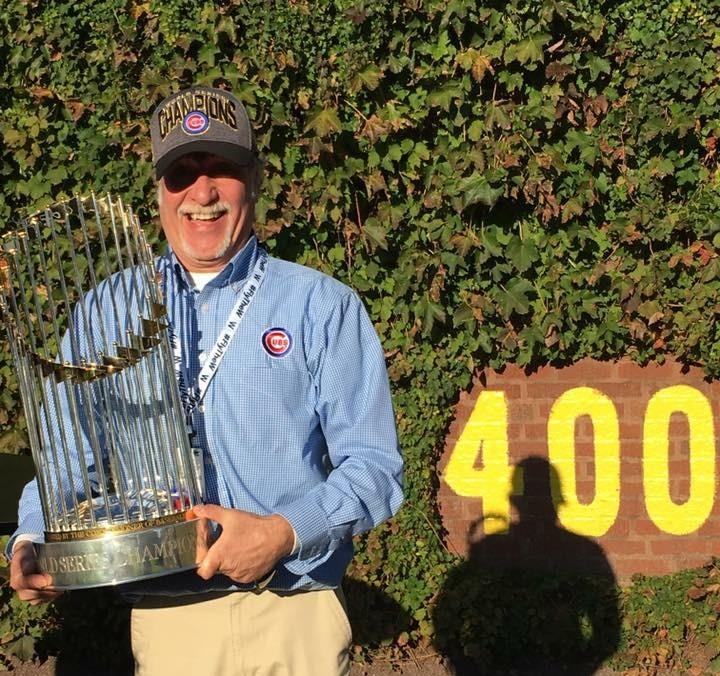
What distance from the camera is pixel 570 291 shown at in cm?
605

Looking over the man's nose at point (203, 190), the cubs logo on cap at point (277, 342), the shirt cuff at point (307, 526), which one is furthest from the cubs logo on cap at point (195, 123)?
the shirt cuff at point (307, 526)

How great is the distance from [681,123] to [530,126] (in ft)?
2.34

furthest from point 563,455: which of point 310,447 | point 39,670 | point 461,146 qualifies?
point 310,447

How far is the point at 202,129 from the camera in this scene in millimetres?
2930

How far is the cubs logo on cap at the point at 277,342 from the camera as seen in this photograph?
9.69 ft

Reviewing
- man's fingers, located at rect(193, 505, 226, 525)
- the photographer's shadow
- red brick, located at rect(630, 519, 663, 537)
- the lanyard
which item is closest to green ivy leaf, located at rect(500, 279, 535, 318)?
the photographer's shadow

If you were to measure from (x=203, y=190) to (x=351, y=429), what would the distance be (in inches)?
26.7

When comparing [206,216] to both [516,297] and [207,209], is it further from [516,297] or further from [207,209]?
[516,297]

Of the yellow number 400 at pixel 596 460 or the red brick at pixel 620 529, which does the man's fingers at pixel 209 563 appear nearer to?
the yellow number 400 at pixel 596 460

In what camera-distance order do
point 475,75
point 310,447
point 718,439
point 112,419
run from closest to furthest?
point 112,419 < point 310,447 < point 475,75 < point 718,439

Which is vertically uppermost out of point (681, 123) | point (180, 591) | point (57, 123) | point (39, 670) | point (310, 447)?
point (57, 123)

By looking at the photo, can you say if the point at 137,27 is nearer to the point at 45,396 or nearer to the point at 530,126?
the point at 530,126

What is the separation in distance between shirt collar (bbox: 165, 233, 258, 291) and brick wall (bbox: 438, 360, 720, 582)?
3332 millimetres

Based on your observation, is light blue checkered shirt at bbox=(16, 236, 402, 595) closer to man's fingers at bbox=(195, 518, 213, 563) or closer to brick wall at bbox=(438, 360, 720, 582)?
man's fingers at bbox=(195, 518, 213, 563)
